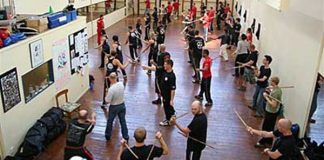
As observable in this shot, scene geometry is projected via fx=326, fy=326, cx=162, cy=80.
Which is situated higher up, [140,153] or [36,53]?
[36,53]

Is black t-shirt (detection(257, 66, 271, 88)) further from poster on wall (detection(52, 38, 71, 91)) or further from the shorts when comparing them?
poster on wall (detection(52, 38, 71, 91))

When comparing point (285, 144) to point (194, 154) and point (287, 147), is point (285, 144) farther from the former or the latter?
point (194, 154)

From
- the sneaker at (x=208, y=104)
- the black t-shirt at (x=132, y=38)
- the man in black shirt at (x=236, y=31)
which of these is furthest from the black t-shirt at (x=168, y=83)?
the man in black shirt at (x=236, y=31)

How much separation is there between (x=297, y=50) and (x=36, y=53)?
5550mm

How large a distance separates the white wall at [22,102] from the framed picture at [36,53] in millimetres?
101

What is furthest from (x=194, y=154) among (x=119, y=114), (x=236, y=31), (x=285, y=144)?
(x=236, y=31)

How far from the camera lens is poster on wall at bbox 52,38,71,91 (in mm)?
7516

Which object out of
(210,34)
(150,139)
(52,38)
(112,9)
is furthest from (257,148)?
(112,9)

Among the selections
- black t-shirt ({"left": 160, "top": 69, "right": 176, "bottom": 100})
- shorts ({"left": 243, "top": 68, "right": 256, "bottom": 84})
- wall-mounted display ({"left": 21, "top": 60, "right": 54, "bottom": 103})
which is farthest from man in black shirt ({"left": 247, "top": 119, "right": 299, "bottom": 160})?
shorts ({"left": 243, "top": 68, "right": 256, "bottom": 84})

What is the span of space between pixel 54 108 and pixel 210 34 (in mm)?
12168

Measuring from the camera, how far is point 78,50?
28.5 feet

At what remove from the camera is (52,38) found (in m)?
7.29

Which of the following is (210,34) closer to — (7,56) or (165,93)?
(165,93)

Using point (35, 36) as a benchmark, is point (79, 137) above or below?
below
